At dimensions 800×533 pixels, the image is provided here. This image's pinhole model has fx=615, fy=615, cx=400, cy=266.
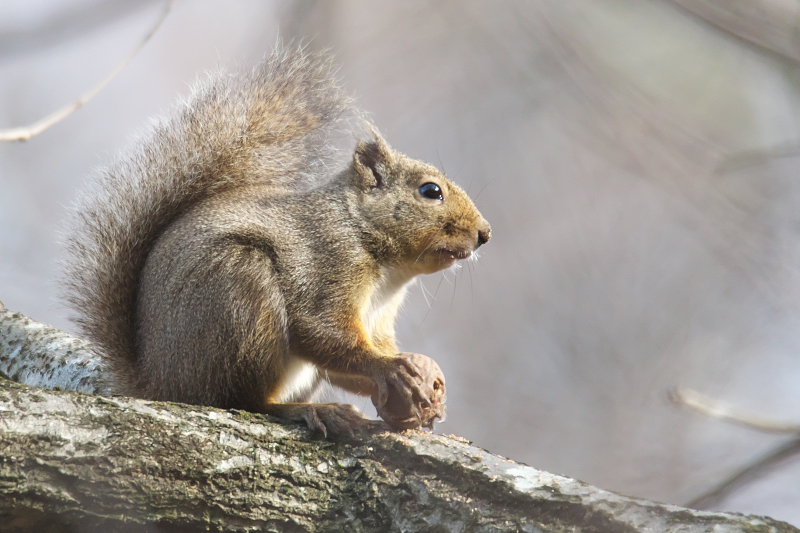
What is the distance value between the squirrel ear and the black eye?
6.4 inches

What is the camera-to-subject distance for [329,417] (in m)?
1.68

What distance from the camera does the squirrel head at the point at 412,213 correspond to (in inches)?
89.8

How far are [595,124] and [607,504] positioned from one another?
1.64 meters

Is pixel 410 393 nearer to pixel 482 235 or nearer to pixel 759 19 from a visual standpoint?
pixel 482 235

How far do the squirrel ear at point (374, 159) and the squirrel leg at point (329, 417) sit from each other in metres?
1.01

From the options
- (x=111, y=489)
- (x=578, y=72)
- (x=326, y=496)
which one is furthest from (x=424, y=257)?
(x=111, y=489)

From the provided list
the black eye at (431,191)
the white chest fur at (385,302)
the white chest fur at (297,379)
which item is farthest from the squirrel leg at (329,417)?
the black eye at (431,191)

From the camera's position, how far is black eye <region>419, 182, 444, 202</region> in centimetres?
240

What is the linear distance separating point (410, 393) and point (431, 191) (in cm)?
96

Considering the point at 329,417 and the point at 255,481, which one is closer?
the point at 255,481

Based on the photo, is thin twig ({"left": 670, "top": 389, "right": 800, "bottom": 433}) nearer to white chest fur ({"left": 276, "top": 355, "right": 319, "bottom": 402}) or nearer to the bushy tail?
white chest fur ({"left": 276, "top": 355, "right": 319, "bottom": 402})

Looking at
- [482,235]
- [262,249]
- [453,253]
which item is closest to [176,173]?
[262,249]

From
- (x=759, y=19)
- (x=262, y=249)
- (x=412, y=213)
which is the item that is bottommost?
(x=262, y=249)

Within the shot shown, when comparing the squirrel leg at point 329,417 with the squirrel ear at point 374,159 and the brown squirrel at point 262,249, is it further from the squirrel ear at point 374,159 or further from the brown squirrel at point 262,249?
the squirrel ear at point 374,159
